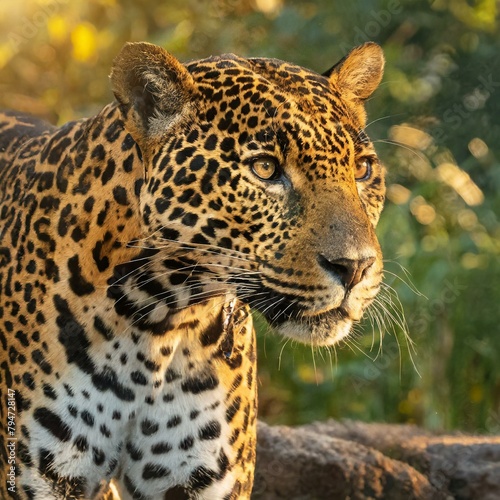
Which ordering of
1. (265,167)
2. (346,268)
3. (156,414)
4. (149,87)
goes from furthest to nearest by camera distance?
1. (156,414)
2. (149,87)
3. (265,167)
4. (346,268)

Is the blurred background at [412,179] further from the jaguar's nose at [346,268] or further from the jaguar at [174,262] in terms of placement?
the jaguar's nose at [346,268]

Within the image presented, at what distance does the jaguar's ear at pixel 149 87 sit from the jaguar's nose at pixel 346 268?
2.44 feet

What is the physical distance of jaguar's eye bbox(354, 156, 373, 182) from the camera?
3890 millimetres

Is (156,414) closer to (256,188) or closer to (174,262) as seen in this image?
(174,262)

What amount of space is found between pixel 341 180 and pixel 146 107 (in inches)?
28.6

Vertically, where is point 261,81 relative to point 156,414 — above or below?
above

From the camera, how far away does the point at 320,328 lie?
367 cm

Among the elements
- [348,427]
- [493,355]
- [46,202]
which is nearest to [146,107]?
[46,202]

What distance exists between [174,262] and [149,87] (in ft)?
2.01

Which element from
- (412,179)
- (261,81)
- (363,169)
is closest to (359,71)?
(363,169)

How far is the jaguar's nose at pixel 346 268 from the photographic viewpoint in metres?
3.46

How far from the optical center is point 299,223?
11.7ft

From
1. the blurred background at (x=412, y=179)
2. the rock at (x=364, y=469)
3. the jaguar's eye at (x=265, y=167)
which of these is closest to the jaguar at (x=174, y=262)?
the jaguar's eye at (x=265, y=167)

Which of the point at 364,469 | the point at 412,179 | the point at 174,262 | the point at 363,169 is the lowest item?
the point at 364,469
